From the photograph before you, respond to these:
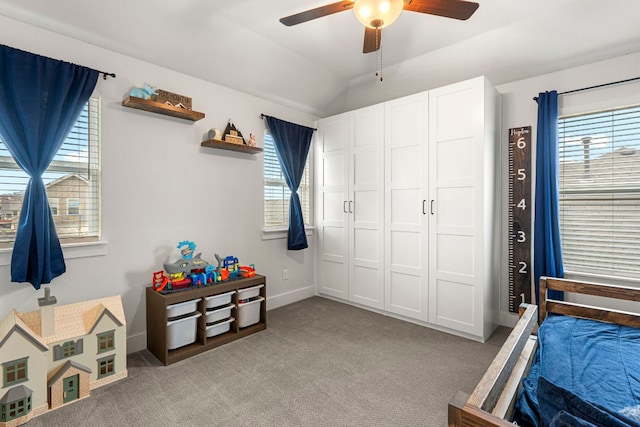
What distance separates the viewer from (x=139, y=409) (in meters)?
1.85

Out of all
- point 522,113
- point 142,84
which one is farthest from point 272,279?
point 522,113

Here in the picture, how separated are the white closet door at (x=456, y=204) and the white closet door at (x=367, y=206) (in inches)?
23.3

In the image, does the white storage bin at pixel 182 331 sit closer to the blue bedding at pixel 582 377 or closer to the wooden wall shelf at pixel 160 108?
the wooden wall shelf at pixel 160 108

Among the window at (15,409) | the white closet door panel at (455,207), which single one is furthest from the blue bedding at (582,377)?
the window at (15,409)

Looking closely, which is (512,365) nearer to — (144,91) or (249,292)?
(249,292)

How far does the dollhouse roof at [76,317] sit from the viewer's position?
76.7 inches

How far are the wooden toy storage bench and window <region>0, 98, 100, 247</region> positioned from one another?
0.73 metres

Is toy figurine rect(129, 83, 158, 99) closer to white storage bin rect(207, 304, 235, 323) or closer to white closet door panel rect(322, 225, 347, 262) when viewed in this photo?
white storage bin rect(207, 304, 235, 323)

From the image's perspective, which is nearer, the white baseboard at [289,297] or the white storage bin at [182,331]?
the white storage bin at [182,331]

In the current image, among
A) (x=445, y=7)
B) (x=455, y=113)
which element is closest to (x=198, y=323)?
(x=445, y=7)

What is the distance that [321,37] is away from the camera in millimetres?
2932

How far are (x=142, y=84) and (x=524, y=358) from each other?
3290mm

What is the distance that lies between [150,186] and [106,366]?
1397 millimetres

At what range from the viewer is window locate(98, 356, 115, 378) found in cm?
209
